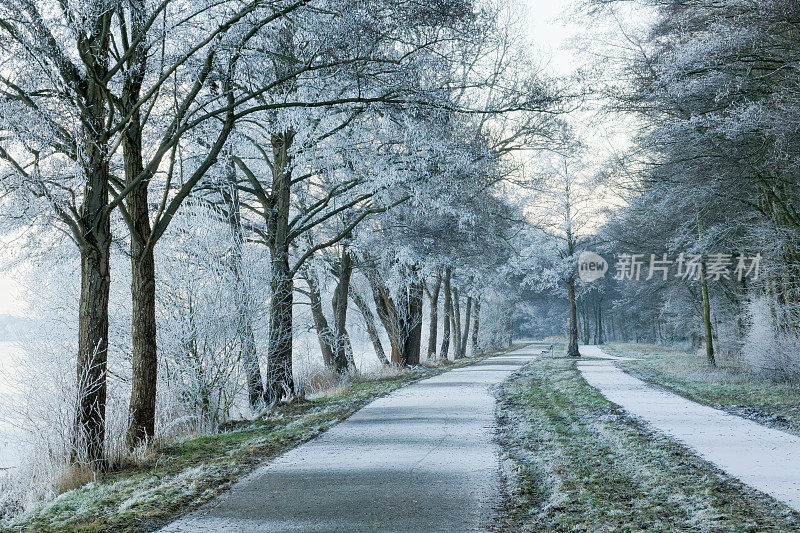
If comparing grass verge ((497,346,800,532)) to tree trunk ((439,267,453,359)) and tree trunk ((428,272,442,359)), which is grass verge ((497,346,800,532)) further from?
tree trunk ((439,267,453,359))

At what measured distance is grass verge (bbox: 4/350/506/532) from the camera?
5633 mm

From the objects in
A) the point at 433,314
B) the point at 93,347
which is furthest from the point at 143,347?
the point at 433,314

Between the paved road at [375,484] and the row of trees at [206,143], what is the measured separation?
7.80ft

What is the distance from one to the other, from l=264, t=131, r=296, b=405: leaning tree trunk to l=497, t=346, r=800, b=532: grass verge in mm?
4342

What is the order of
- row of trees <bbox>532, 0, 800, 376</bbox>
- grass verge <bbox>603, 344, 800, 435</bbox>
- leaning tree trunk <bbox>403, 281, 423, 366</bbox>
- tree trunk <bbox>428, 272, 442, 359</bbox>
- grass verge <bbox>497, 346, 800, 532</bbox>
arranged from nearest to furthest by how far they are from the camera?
grass verge <bbox>497, 346, 800, 532</bbox> → grass verge <bbox>603, 344, 800, 435</bbox> → row of trees <bbox>532, 0, 800, 376</bbox> → leaning tree trunk <bbox>403, 281, 423, 366</bbox> → tree trunk <bbox>428, 272, 442, 359</bbox>

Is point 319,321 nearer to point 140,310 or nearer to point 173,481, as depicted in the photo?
point 140,310

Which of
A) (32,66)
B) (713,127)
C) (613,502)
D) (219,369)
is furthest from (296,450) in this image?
(713,127)

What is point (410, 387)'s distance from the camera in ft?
56.4

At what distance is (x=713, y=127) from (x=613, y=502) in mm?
10616

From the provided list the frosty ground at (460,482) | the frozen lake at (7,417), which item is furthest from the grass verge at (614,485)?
the frozen lake at (7,417)

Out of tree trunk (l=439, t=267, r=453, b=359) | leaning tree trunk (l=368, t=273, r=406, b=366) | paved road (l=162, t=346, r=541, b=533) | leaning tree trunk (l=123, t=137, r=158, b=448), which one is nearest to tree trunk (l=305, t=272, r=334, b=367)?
leaning tree trunk (l=368, t=273, r=406, b=366)

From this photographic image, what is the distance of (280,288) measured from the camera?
12.9 m

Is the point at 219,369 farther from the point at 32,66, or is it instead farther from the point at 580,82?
the point at 580,82

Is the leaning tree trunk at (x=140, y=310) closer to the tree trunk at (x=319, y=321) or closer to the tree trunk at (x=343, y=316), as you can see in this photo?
the tree trunk at (x=343, y=316)
